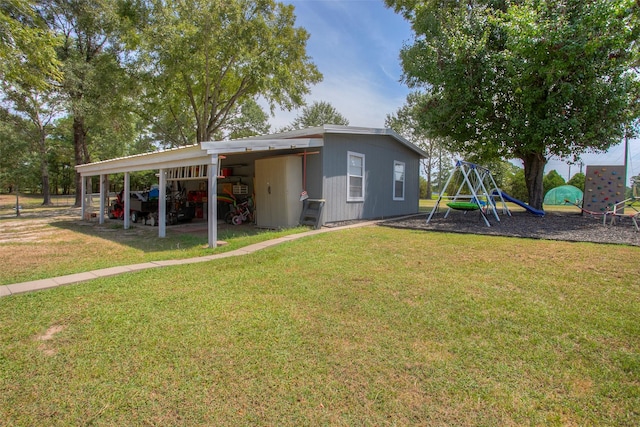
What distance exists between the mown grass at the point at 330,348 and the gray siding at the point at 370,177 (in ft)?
16.4

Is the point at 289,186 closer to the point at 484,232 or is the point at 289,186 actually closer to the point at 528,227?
the point at 484,232

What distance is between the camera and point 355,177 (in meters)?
10.2

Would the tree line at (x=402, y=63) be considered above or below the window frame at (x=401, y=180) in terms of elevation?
above

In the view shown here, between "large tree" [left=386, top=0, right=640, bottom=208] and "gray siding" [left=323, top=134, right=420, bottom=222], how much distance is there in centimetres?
211

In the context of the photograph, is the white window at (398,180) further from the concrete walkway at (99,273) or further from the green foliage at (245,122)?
the green foliage at (245,122)

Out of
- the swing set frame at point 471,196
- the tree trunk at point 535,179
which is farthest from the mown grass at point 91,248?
the tree trunk at point 535,179

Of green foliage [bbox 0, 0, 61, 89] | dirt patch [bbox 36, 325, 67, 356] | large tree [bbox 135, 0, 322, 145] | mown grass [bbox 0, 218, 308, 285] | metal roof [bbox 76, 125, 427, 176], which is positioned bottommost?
dirt patch [bbox 36, 325, 67, 356]

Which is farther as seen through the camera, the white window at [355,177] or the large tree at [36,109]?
the large tree at [36,109]

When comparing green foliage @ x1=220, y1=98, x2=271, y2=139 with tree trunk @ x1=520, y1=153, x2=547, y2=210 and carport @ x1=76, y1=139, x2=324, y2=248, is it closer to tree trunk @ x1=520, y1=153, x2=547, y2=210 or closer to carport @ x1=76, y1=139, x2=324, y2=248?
carport @ x1=76, y1=139, x2=324, y2=248

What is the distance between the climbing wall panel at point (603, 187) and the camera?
12.2 meters

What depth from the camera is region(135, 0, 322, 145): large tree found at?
1485 centimetres

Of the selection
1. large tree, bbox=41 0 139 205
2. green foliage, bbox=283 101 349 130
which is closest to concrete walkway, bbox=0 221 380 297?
large tree, bbox=41 0 139 205

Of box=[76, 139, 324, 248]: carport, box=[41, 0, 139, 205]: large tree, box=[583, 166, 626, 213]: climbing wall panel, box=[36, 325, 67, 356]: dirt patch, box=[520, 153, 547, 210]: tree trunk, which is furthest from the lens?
box=[41, 0, 139, 205]: large tree

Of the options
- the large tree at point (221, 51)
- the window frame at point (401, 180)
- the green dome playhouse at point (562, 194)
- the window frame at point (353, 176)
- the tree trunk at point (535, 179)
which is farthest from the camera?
the green dome playhouse at point (562, 194)
